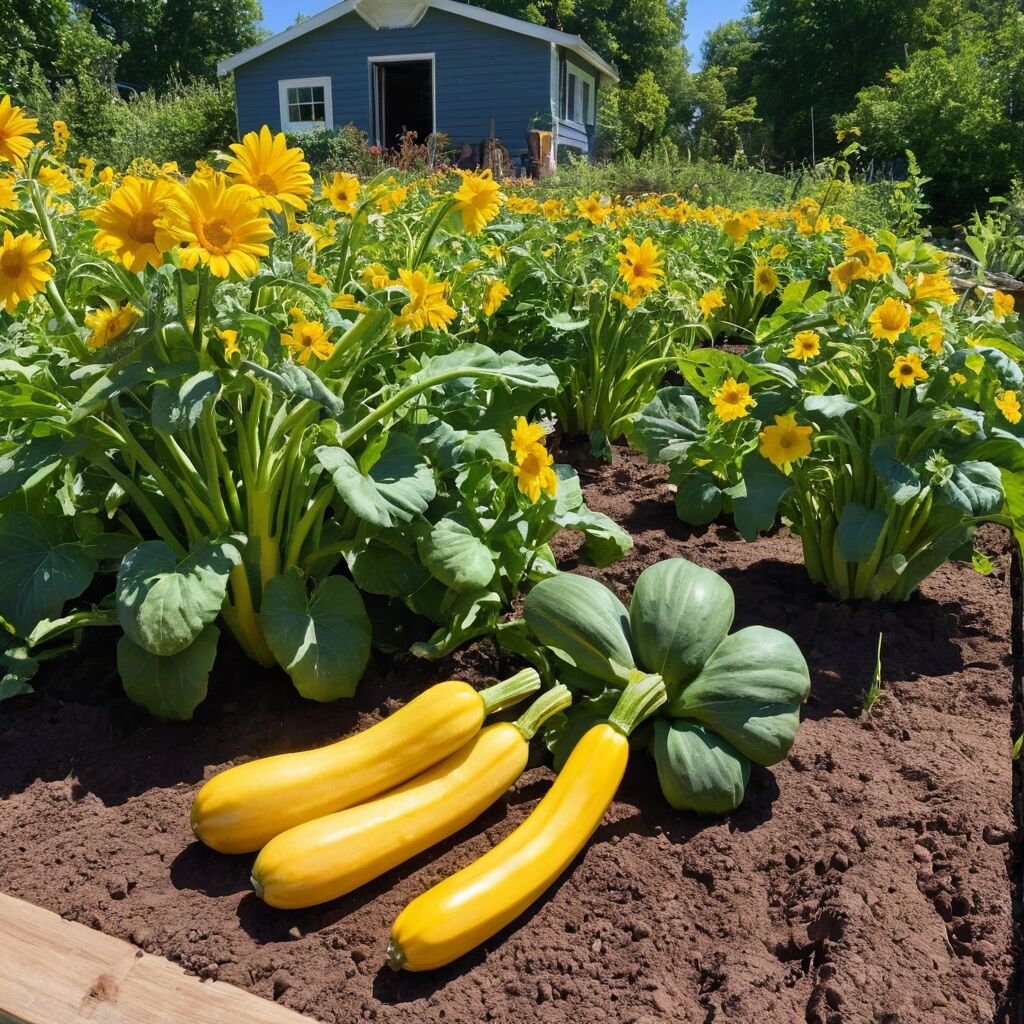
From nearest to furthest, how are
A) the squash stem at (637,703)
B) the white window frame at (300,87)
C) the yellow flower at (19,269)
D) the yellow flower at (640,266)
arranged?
the yellow flower at (19,269) → the squash stem at (637,703) → the yellow flower at (640,266) → the white window frame at (300,87)

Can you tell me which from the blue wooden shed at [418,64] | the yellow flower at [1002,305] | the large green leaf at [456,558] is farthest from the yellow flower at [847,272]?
the blue wooden shed at [418,64]

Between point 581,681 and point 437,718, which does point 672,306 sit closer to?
point 581,681

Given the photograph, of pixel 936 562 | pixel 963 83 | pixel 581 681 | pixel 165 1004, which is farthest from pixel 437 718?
pixel 963 83

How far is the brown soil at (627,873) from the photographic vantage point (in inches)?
52.0

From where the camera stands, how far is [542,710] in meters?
1.70

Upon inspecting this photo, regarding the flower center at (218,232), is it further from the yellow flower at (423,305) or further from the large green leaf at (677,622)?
the large green leaf at (677,622)

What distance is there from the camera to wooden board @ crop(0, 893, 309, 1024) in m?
1.27

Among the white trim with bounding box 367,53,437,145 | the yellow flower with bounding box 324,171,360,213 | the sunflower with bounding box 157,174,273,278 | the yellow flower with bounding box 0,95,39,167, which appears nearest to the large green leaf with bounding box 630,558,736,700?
the sunflower with bounding box 157,174,273,278

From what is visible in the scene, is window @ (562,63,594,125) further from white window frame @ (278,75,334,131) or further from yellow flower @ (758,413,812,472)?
yellow flower @ (758,413,812,472)

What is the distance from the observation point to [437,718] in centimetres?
159

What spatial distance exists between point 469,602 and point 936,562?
1.32 metres

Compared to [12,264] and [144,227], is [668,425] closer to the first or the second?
[144,227]

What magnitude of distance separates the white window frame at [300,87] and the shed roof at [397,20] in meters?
0.80

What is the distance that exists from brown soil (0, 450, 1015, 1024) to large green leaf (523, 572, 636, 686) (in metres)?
0.26
